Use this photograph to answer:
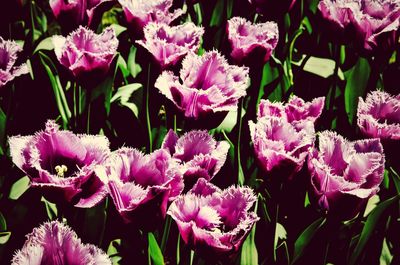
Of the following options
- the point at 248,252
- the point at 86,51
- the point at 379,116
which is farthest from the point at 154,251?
the point at 379,116

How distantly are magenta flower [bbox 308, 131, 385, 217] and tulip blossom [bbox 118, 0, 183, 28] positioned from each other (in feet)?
2.47

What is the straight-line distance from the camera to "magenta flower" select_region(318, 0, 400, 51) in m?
1.66

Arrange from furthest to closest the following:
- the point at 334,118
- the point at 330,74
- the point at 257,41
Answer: the point at 330,74 → the point at 334,118 → the point at 257,41

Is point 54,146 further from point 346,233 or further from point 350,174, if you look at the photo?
point 346,233

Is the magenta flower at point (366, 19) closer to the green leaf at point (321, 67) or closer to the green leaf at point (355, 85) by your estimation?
the green leaf at point (355, 85)

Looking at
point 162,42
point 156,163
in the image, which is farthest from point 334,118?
point 156,163

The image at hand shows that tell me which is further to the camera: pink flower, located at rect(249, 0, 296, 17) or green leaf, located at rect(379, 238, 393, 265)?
pink flower, located at rect(249, 0, 296, 17)

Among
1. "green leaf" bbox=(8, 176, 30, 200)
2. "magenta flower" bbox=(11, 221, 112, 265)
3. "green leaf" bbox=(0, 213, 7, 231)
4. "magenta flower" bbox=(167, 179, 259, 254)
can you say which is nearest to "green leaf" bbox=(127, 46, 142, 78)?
"green leaf" bbox=(8, 176, 30, 200)

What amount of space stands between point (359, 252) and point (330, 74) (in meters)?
1.01

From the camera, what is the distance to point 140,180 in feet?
3.67

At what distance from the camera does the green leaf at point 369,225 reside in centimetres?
139

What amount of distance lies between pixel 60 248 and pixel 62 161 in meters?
0.34

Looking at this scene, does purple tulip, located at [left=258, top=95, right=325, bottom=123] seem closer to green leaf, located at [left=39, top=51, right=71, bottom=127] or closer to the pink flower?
the pink flower

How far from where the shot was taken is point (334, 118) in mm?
2061
